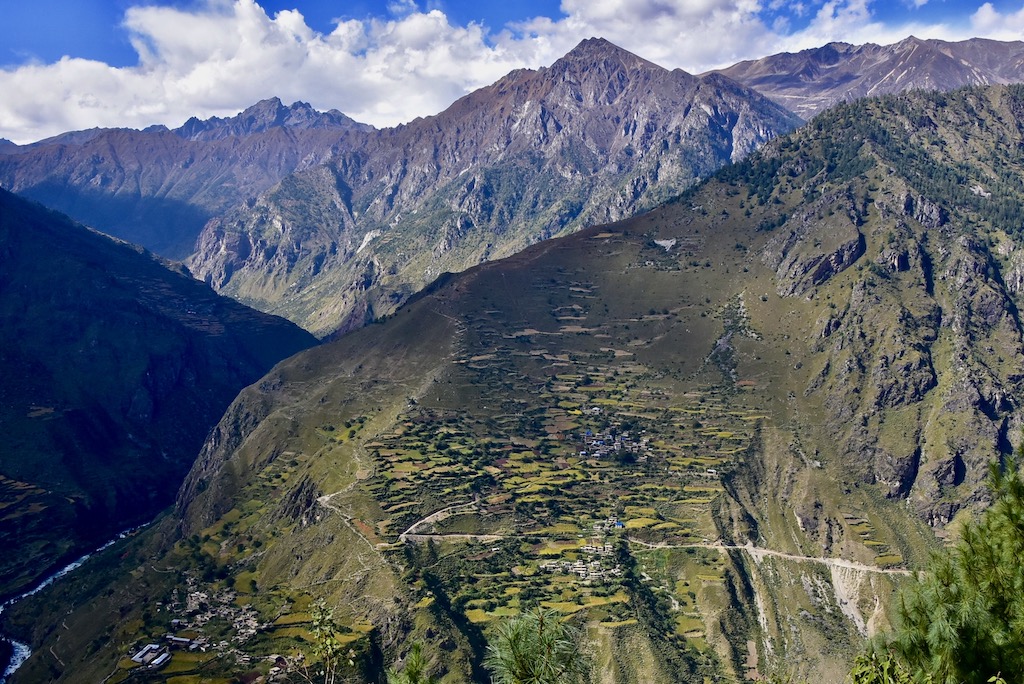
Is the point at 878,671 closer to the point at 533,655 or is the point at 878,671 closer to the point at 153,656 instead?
the point at 533,655

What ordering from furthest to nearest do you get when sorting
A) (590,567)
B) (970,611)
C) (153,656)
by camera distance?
(590,567) < (153,656) < (970,611)

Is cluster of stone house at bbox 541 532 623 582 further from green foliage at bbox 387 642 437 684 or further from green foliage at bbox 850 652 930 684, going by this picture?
green foliage at bbox 387 642 437 684

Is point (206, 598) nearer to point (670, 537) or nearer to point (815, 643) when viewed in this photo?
point (670, 537)

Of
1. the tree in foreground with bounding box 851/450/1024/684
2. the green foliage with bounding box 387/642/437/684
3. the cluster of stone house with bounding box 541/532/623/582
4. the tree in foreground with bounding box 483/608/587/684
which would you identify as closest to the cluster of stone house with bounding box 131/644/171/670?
the cluster of stone house with bounding box 541/532/623/582

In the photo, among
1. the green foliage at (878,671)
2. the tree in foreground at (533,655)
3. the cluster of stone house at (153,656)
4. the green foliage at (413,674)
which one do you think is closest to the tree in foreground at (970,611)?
the green foliage at (878,671)

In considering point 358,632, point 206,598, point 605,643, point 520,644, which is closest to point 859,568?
point 605,643

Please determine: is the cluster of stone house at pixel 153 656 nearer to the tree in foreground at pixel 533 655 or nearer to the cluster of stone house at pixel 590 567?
the cluster of stone house at pixel 590 567

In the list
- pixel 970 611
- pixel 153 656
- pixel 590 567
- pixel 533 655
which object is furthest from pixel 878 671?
pixel 153 656
